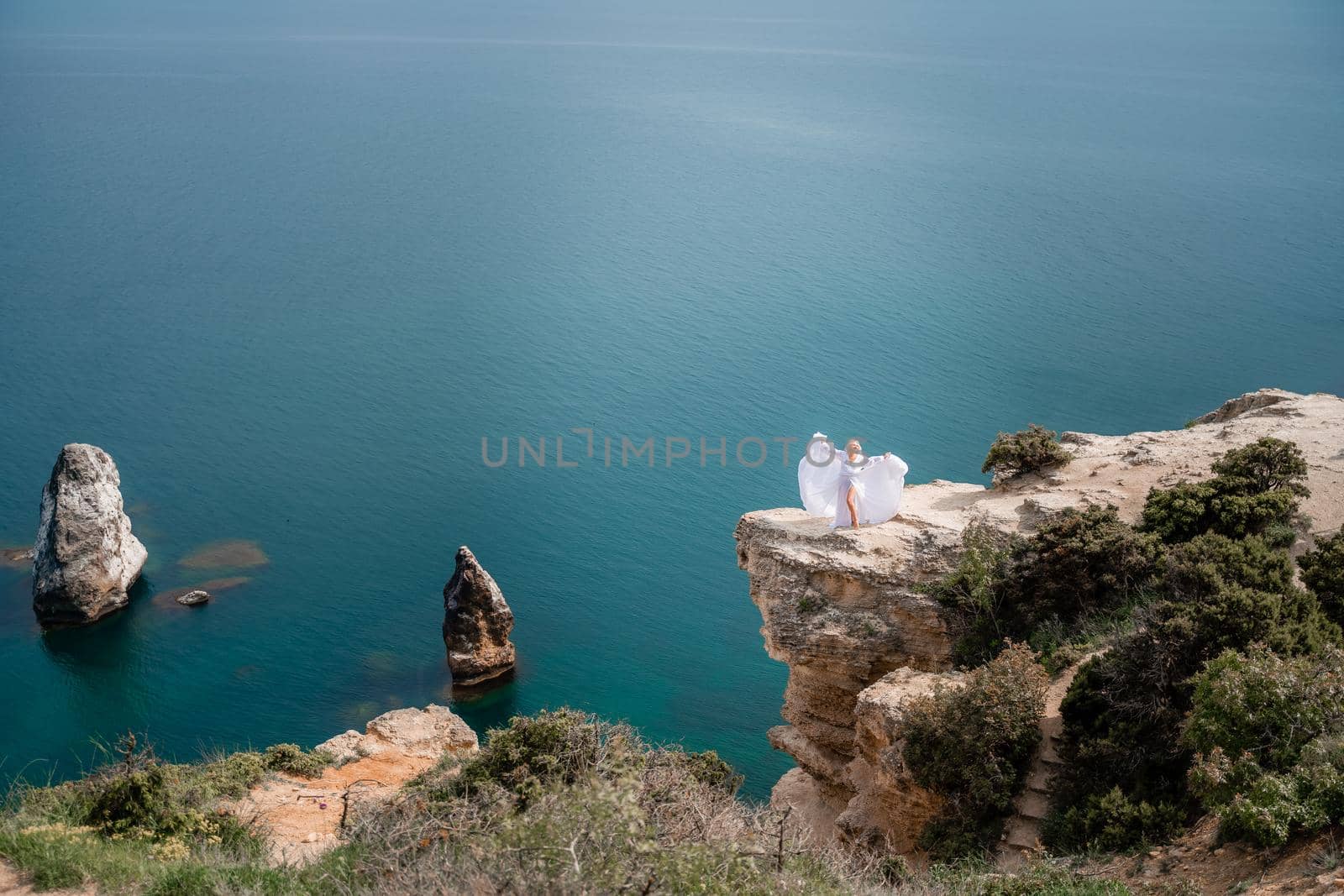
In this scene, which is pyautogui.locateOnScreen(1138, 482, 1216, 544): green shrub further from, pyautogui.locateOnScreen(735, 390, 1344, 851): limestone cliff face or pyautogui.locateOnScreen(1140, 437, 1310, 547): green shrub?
pyautogui.locateOnScreen(735, 390, 1344, 851): limestone cliff face

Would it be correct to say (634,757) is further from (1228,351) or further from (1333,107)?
(1333,107)

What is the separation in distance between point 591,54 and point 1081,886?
14242 cm

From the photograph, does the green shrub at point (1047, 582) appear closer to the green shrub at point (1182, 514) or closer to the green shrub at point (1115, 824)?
the green shrub at point (1182, 514)

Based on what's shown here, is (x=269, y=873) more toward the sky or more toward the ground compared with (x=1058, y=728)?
more toward the ground

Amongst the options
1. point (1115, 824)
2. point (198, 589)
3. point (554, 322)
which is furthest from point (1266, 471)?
point (554, 322)

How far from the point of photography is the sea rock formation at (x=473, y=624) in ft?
115

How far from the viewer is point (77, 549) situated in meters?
38.2

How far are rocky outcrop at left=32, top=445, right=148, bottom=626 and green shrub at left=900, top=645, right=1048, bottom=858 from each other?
3120 cm

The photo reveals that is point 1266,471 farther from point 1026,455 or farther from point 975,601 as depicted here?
point 975,601

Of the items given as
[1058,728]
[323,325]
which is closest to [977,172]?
[323,325]

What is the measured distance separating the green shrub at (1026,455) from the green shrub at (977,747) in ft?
23.6

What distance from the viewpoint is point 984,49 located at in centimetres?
14738

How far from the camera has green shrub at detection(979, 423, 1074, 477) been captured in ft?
76.8

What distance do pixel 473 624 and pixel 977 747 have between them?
852 inches
